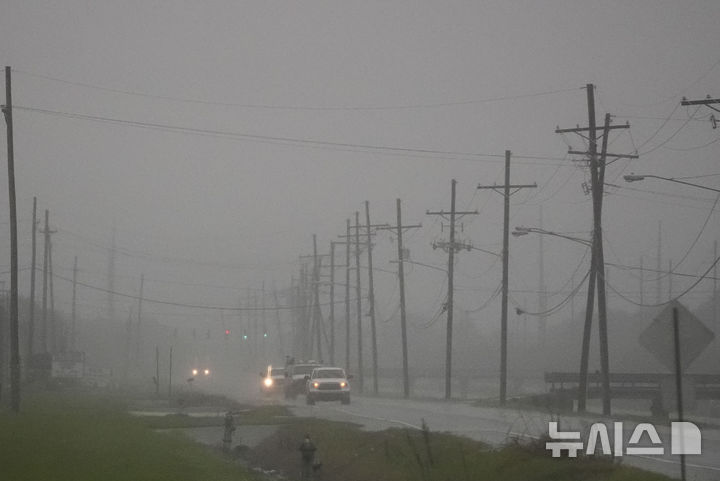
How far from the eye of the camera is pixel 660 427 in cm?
3122

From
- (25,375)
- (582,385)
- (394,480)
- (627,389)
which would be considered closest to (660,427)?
(582,385)

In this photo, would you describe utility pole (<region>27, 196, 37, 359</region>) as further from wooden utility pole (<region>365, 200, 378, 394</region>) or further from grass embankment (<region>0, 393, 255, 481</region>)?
grass embankment (<region>0, 393, 255, 481</region>)

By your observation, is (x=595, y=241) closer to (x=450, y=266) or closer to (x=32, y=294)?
(x=450, y=266)

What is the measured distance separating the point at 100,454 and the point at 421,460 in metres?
6.42

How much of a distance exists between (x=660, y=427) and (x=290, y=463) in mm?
13699

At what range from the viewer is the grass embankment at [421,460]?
15414 mm

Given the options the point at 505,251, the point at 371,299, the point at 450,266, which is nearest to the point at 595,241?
the point at 505,251

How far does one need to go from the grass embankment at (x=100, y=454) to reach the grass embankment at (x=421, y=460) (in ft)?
5.73

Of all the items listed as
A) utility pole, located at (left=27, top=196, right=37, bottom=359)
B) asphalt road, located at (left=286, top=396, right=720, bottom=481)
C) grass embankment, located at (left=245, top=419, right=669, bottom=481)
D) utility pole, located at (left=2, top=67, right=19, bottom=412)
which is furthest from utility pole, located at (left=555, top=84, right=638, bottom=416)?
utility pole, located at (left=27, top=196, right=37, bottom=359)

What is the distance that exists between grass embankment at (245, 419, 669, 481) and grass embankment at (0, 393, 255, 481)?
5.73ft

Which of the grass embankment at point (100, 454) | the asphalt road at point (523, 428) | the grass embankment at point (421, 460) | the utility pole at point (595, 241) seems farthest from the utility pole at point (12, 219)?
the utility pole at point (595, 241)

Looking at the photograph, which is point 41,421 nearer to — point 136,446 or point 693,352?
point 136,446

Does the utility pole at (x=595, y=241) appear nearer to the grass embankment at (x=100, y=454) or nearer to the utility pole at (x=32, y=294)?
the grass embankment at (x=100, y=454)

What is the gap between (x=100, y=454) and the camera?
66.8 feet
